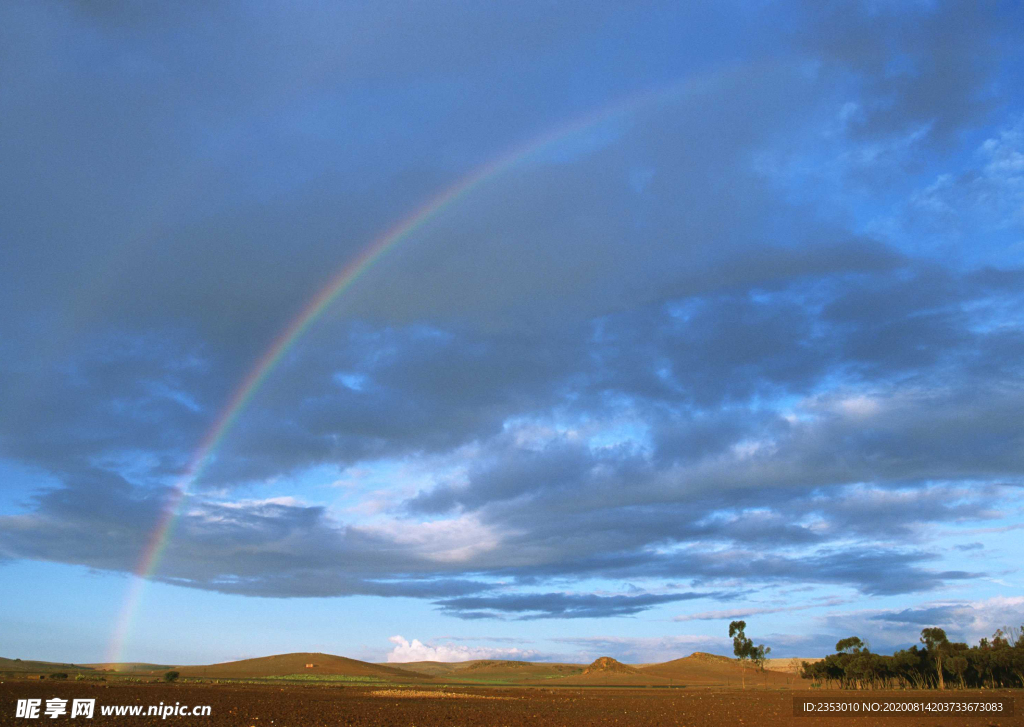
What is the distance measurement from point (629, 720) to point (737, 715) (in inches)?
422

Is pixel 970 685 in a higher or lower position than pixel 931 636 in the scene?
lower

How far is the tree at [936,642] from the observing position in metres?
99.2

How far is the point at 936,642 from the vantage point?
102375 mm

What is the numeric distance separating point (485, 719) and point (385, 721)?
6278mm

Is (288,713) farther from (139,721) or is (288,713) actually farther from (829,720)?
(829,720)

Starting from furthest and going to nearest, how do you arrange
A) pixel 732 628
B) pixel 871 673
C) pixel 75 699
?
pixel 732 628 → pixel 871 673 → pixel 75 699

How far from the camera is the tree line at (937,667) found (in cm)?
9581

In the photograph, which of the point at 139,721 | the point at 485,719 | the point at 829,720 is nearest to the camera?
the point at 139,721

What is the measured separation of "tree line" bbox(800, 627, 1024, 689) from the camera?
95.8m

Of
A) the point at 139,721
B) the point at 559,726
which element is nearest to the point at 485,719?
the point at 559,726

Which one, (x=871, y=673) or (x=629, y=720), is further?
(x=871, y=673)

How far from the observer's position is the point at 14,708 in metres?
42.8

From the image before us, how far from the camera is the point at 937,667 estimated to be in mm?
99250

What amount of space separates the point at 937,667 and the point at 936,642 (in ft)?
13.8
